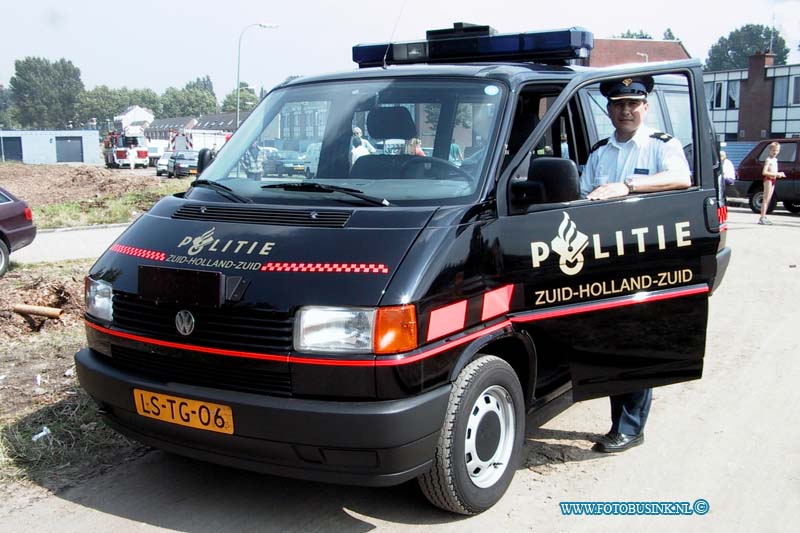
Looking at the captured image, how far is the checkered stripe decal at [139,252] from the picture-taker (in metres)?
3.79

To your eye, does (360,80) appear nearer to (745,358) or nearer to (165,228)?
(165,228)

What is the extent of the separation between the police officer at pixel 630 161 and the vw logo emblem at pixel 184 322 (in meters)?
2.41

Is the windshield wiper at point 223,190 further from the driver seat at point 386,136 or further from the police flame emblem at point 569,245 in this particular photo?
the police flame emblem at point 569,245

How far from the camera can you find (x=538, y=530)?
371cm

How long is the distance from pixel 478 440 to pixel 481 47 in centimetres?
279

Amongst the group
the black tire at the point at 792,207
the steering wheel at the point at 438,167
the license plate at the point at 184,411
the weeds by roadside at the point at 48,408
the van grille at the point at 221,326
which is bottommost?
the black tire at the point at 792,207

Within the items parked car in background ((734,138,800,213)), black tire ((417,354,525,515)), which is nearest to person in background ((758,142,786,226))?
parked car in background ((734,138,800,213))

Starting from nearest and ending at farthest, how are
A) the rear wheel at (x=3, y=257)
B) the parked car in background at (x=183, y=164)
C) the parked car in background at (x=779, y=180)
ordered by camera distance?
the rear wheel at (x=3, y=257)
the parked car in background at (x=779, y=180)
the parked car in background at (x=183, y=164)

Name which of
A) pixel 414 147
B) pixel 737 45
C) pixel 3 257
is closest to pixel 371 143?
pixel 414 147

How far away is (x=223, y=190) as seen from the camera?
14.2 ft

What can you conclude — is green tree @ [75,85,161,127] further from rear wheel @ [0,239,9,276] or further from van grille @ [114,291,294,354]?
van grille @ [114,291,294,354]

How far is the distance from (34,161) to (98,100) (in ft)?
364

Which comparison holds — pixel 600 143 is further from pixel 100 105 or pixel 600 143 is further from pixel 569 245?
pixel 100 105

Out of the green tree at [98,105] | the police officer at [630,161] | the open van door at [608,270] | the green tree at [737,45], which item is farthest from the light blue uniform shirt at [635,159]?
the green tree at [98,105]
